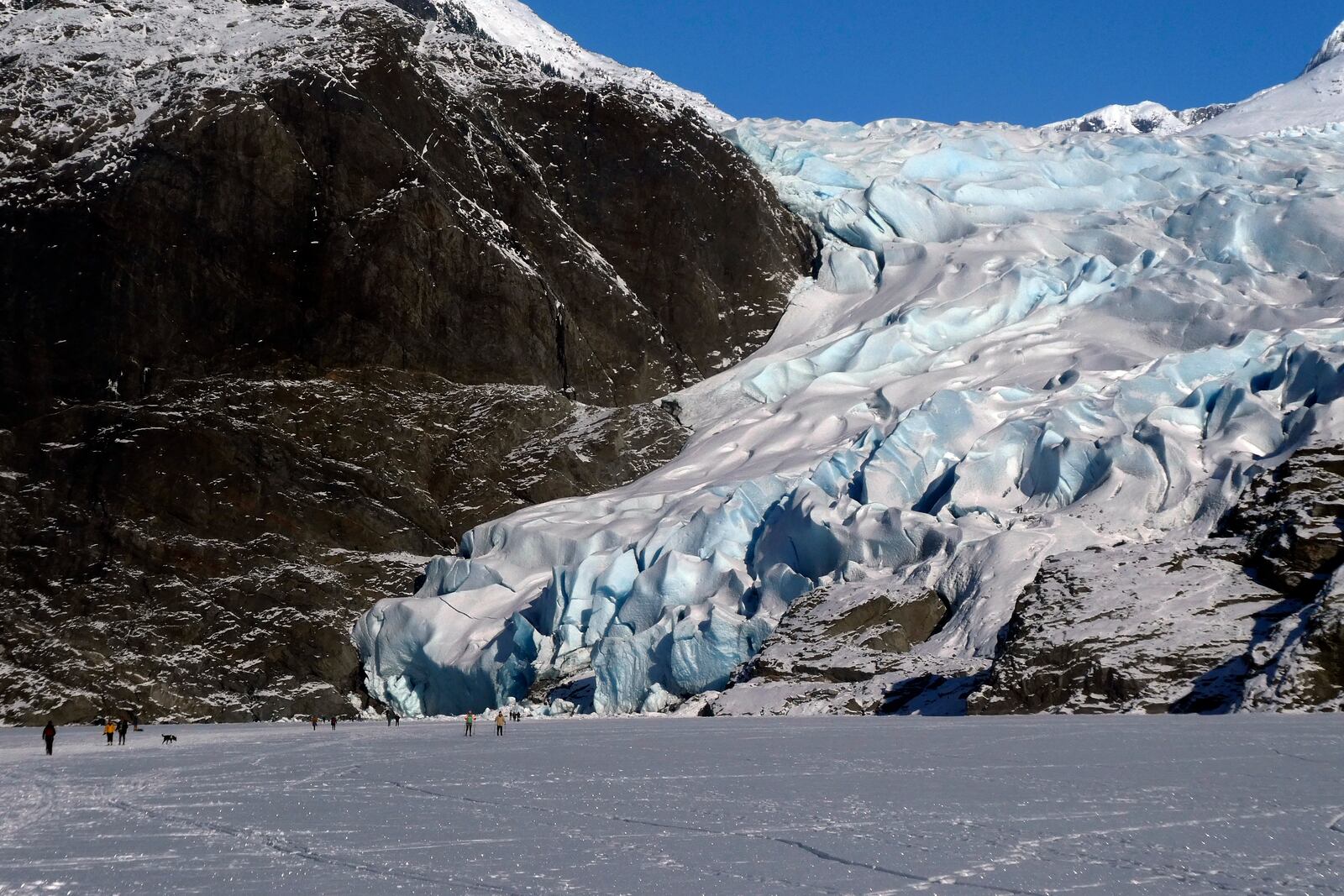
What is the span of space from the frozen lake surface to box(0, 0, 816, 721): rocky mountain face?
29.5m

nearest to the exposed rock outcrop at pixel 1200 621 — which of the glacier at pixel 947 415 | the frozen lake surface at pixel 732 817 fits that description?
the frozen lake surface at pixel 732 817

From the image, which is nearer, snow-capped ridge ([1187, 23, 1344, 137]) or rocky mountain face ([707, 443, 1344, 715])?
rocky mountain face ([707, 443, 1344, 715])

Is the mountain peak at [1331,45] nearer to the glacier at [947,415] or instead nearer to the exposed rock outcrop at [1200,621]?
the glacier at [947,415]

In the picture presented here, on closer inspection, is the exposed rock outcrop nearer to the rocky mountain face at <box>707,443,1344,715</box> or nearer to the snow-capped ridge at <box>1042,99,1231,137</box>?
the rocky mountain face at <box>707,443,1344,715</box>

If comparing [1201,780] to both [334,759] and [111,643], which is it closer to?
[334,759]

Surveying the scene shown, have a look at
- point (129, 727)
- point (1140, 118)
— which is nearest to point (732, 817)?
point (129, 727)

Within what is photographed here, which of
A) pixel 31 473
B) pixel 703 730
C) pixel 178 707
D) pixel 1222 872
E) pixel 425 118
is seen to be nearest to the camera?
pixel 1222 872

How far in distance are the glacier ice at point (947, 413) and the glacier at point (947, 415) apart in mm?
104

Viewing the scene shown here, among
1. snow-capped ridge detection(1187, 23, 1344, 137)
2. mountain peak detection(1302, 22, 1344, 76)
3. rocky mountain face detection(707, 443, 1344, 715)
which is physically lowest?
rocky mountain face detection(707, 443, 1344, 715)

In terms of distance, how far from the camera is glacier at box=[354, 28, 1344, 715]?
40.2m

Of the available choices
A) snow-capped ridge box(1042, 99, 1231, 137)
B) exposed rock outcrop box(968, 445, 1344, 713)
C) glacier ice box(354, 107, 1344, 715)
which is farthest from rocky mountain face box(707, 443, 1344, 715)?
snow-capped ridge box(1042, 99, 1231, 137)

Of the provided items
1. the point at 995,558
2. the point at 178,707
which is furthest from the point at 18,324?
the point at 995,558

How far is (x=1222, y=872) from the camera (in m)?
10.3

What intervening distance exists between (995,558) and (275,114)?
3953 centimetres
